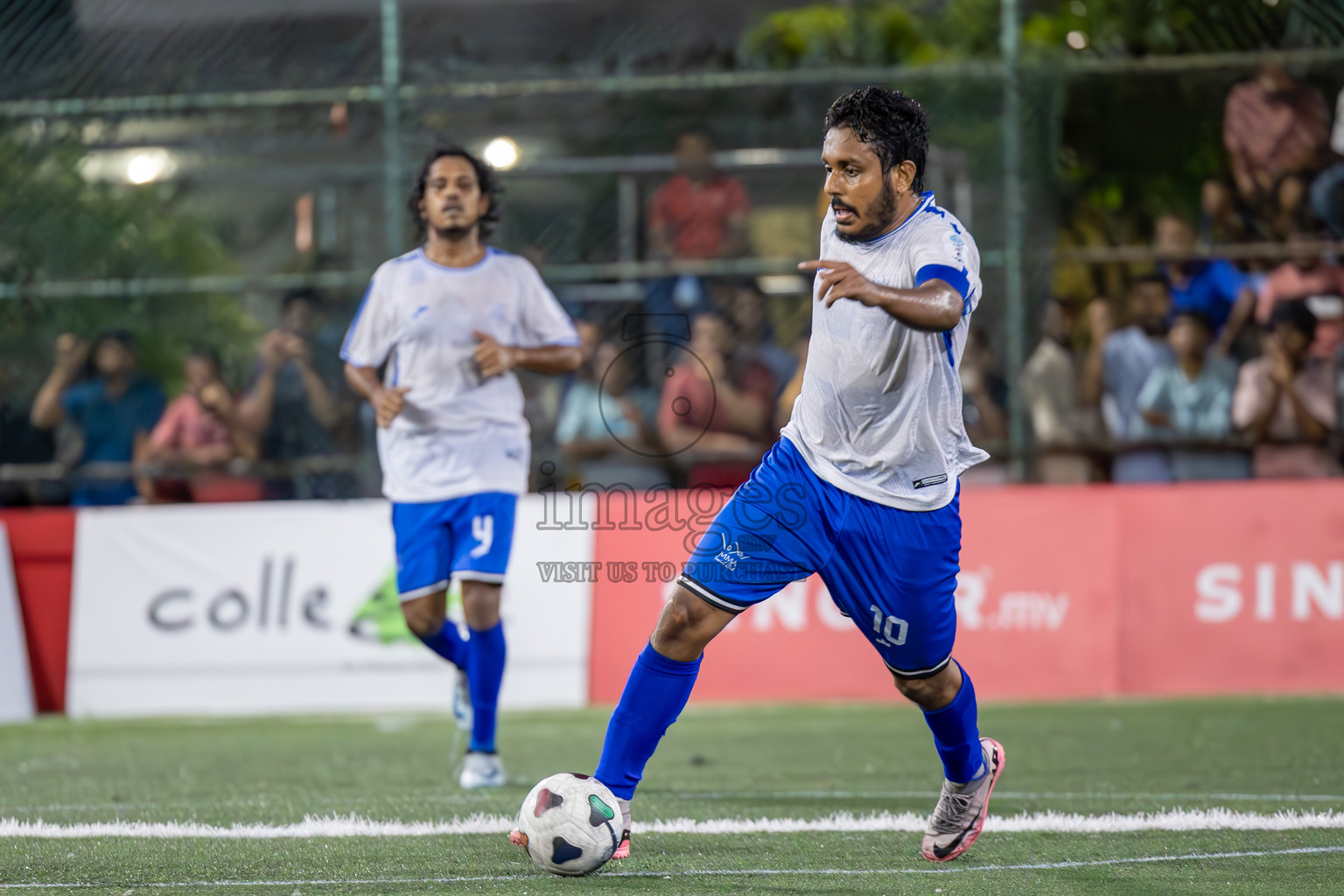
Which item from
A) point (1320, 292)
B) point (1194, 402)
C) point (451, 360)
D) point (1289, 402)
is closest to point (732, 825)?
point (451, 360)

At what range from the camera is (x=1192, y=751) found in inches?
287

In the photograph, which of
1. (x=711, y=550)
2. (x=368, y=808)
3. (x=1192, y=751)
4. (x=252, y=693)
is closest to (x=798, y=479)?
(x=711, y=550)

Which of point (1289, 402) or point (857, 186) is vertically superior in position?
point (857, 186)

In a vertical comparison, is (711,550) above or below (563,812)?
above

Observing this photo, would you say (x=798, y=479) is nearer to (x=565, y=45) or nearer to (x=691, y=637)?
(x=691, y=637)

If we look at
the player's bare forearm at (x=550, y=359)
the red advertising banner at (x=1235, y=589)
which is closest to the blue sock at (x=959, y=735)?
the player's bare forearm at (x=550, y=359)

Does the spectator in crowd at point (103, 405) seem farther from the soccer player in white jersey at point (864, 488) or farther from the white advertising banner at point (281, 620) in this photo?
the soccer player in white jersey at point (864, 488)

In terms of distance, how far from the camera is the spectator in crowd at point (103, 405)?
11.2 m

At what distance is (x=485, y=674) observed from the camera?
674cm

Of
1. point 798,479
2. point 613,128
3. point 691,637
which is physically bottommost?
point 691,637

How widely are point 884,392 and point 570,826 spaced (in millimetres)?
1428

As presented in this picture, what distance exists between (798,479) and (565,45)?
22.7 feet

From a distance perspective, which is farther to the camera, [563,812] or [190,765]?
[190,765]

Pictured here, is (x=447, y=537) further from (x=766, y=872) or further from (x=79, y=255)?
(x=79, y=255)
